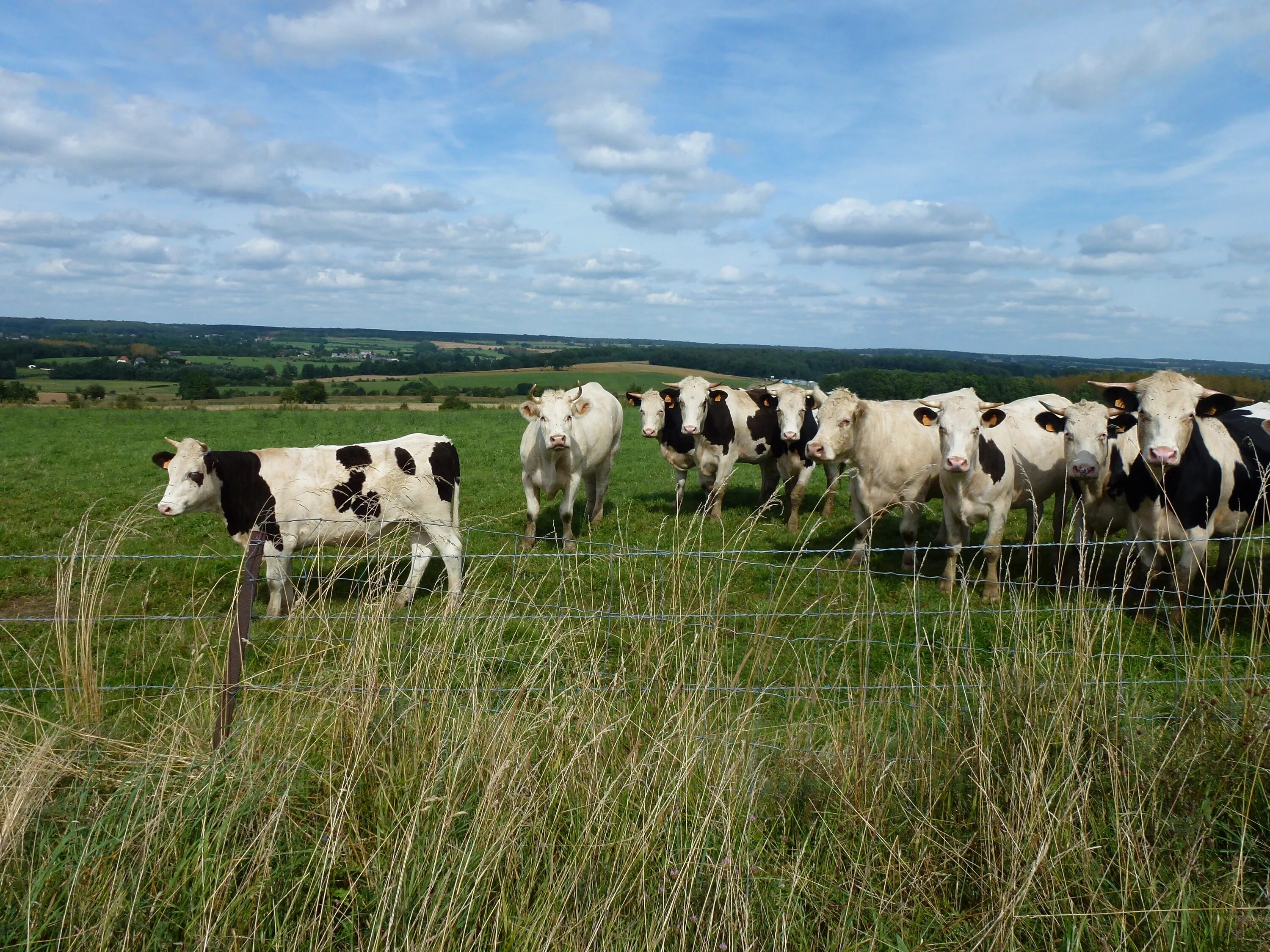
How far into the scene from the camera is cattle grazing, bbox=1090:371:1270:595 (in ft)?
23.4

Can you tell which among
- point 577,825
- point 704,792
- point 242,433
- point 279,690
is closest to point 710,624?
point 704,792

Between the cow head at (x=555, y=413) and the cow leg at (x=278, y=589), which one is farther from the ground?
the cow head at (x=555, y=413)

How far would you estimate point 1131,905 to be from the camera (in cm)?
292

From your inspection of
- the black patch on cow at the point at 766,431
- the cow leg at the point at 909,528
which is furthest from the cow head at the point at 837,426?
the black patch on cow at the point at 766,431

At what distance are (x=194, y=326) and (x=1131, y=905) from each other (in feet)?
593

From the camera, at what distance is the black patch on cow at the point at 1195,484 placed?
7.14 meters

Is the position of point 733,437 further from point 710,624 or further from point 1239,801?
point 1239,801

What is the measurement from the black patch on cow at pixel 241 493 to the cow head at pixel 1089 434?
24.9 feet

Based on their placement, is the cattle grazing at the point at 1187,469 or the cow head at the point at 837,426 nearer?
the cattle grazing at the point at 1187,469

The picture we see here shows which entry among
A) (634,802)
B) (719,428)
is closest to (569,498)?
(719,428)

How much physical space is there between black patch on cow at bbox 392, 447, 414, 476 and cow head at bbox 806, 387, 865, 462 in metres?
4.36

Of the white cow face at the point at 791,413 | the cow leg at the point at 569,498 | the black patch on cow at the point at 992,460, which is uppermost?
the white cow face at the point at 791,413

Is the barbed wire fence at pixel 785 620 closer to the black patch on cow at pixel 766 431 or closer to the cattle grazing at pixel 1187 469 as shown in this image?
the cattle grazing at pixel 1187 469

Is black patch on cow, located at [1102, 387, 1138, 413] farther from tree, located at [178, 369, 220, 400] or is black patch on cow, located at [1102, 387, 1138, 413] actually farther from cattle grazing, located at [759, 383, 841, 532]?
tree, located at [178, 369, 220, 400]
